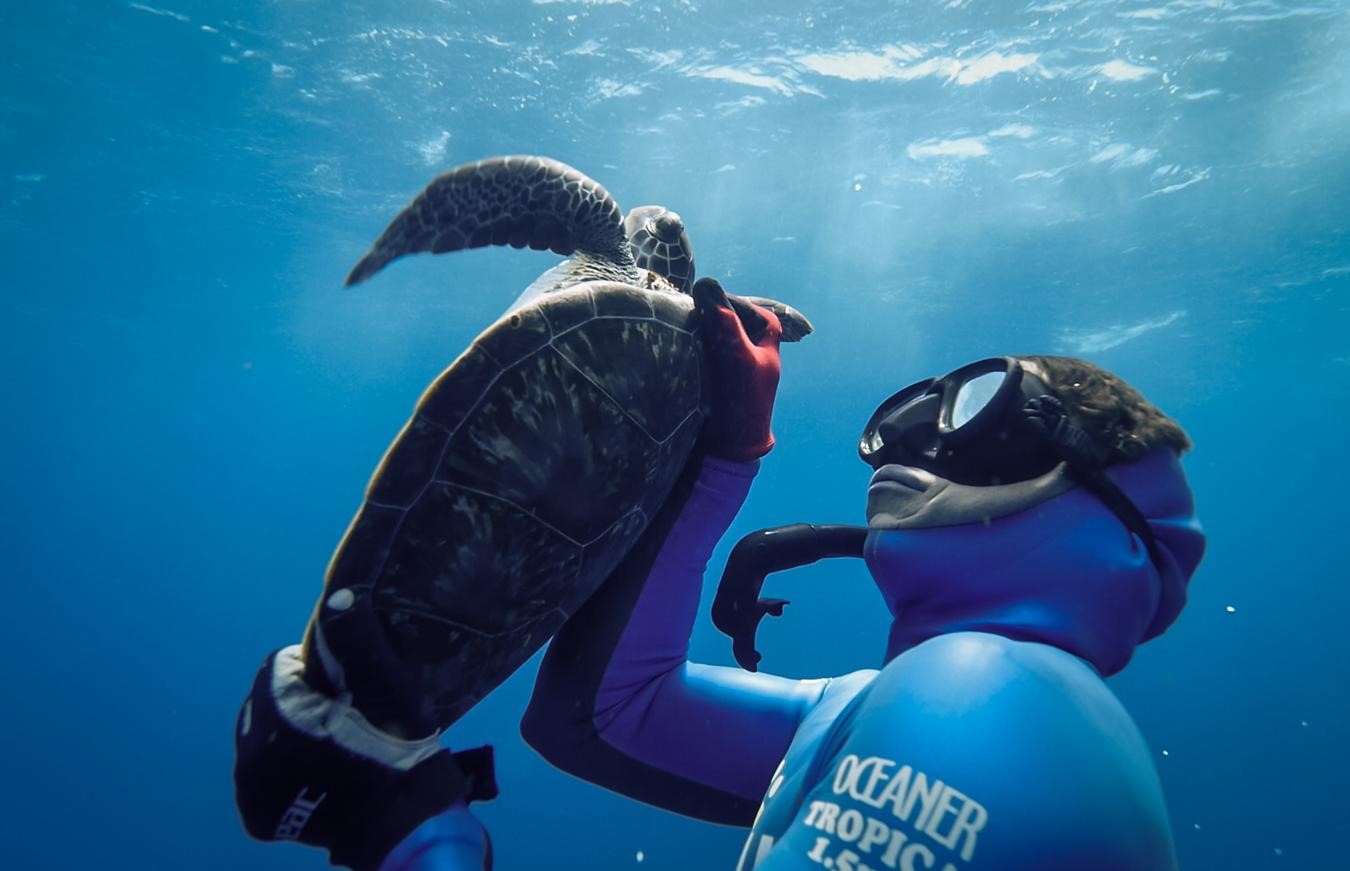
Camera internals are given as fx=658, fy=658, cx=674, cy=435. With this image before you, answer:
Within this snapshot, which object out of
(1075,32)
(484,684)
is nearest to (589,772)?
(484,684)

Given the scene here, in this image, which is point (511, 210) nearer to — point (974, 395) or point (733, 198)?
point (974, 395)

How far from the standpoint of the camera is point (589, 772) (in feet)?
7.23

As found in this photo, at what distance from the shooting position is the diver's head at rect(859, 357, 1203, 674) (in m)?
1.34

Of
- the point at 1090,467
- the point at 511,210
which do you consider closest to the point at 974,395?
the point at 1090,467

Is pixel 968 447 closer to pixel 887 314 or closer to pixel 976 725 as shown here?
pixel 976 725

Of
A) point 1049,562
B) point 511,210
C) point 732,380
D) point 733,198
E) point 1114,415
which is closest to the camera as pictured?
point 1049,562

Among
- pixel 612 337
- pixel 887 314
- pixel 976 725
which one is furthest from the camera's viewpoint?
pixel 887 314

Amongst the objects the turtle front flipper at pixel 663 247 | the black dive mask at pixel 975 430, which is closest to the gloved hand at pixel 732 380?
the black dive mask at pixel 975 430

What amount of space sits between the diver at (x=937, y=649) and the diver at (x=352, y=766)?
636mm

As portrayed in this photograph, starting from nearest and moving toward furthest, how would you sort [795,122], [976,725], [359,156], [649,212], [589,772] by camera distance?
[976,725], [589,772], [649,212], [795,122], [359,156]

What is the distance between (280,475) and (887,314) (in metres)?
67.7

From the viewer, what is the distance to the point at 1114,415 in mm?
1460

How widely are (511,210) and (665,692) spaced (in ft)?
6.69

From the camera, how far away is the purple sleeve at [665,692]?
2047mm
